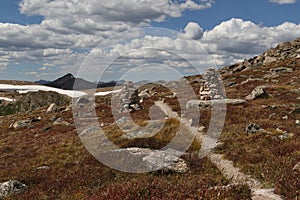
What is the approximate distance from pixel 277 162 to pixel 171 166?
4.49m

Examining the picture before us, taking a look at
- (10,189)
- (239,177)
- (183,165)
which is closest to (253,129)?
(183,165)

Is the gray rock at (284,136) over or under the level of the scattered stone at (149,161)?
over

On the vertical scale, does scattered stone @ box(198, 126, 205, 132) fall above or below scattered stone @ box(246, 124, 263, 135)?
below

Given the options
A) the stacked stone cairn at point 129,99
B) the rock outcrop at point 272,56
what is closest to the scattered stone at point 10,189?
the stacked stone cairn at point 129,99

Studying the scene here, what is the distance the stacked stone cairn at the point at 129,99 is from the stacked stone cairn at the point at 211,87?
9742mm

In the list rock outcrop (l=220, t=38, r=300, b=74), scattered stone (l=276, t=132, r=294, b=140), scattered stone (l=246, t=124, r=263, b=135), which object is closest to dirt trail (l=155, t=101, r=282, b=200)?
scattered stone (l=246, t=124, r=263, b=135)

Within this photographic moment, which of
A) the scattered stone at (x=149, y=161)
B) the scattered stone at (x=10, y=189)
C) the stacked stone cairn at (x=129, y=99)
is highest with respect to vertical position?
the stacked stone cairn at (x=129, y=99)

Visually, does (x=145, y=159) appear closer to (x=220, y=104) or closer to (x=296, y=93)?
(x=220, y=104)

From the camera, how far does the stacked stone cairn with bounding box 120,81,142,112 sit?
43.3 m

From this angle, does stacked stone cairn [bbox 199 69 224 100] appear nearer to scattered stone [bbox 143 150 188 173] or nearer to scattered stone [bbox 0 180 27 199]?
scattered stone [bbox 143 150 188 173]

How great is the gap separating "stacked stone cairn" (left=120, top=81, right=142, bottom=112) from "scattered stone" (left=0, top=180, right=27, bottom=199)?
3059cm

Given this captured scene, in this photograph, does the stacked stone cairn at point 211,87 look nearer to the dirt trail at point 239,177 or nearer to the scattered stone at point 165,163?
the dirt trail at point 239,177

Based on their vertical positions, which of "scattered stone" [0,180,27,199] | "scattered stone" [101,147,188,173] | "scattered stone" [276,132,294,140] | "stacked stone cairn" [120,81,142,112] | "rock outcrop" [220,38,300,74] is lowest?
"scattered stone" [0,180,27,199]

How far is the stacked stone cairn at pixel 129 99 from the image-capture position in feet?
142
